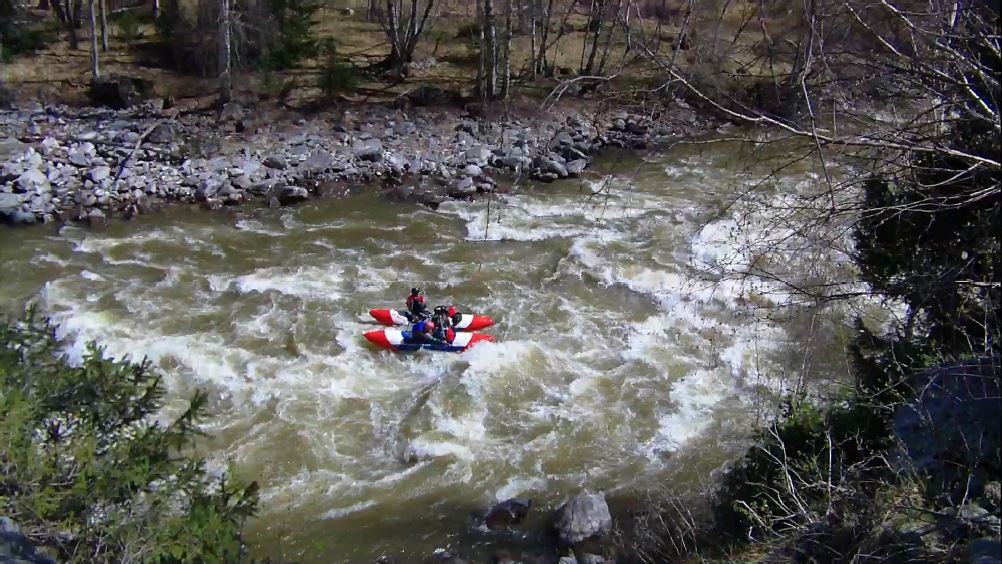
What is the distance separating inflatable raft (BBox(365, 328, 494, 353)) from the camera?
32.4ft

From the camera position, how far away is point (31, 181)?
1340 centimetres

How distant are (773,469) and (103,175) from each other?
12.6 m

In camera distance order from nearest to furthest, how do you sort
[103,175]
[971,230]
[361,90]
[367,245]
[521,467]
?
[971,230], [521,467], [367,245], [103,175], [361,90]

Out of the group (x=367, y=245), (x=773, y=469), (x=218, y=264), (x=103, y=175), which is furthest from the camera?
(x=103, y=175)

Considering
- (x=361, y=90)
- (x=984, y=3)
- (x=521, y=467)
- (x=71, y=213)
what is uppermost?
(x=984, y=3)

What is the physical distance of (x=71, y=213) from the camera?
13086 millimetres

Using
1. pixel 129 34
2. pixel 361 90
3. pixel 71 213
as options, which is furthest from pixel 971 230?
pixel 129 34

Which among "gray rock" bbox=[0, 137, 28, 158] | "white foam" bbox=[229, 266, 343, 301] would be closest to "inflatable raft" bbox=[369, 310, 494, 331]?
"white foam" bbox=[229, 266, 343, 301]

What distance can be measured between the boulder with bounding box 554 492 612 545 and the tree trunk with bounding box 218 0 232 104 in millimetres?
13348

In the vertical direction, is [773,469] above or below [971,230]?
below

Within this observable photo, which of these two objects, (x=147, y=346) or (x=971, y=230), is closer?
(x=971, y=230)

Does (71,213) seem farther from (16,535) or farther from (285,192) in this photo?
(16,535)

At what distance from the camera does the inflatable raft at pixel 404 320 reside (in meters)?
10.2

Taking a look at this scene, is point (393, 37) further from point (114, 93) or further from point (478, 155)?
point (114, 93)
